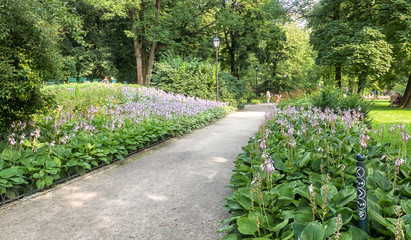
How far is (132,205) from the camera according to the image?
12.0 feet

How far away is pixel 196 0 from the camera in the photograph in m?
21.7

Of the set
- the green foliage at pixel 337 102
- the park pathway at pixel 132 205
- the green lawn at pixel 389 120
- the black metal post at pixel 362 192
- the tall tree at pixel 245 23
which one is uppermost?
the tall tree at pixel 245 23

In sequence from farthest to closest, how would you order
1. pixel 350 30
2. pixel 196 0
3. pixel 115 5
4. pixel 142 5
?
pixel 142 5
pixel 196 0
pixel 115 5
pixel 350 30

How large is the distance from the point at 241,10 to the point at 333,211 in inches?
966

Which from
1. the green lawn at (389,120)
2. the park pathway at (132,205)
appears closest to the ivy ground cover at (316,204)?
the park pathway at (132,205)

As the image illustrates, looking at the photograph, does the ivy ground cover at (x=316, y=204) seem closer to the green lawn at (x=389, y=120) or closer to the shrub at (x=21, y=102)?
the green lawn at (x=389, y=120)

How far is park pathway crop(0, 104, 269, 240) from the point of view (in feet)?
9.75

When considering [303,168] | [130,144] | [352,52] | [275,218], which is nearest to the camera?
[275,218]

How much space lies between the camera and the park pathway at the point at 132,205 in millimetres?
2973

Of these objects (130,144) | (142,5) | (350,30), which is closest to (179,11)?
(142,5)

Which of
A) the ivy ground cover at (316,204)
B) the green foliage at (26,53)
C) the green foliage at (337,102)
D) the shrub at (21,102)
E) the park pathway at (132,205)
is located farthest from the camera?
the green foliage at (337,102)

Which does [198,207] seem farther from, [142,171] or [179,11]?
[179,11]

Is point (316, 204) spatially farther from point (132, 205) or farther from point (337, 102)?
point (337, 102)

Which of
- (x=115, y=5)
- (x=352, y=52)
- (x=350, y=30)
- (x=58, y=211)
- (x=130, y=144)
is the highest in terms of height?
(x=115, y=5)
